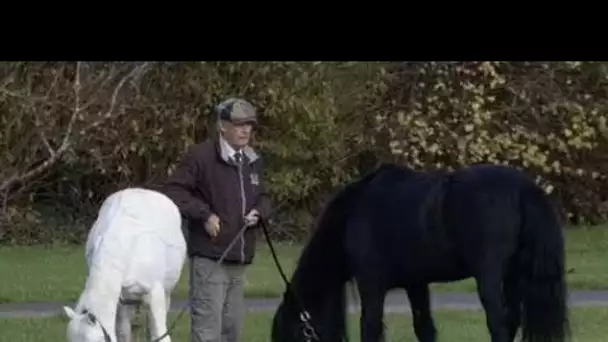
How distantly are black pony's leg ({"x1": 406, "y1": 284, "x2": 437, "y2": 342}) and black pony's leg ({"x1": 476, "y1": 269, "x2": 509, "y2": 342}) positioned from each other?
371mm

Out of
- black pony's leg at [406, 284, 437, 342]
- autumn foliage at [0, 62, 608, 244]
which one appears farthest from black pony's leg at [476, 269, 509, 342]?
autumn foliage at [0, 62, 608, 244]

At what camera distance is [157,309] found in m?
6.32

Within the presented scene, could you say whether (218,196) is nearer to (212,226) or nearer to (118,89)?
(212,226)

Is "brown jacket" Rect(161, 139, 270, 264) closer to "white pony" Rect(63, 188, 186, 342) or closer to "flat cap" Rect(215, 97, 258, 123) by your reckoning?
"flat cap" Rect(215, 97, 258, 123)

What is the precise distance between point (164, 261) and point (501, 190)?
1724 mm

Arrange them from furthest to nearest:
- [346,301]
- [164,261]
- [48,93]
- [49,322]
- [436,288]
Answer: [48,93], [436,288], [49,322], [346,301], [164,261]

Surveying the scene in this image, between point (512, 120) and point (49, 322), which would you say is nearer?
point (49, 322)

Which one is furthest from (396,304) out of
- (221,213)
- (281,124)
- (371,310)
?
(281,124)

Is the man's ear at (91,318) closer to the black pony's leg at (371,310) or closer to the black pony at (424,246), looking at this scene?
the black pony at (424,246)

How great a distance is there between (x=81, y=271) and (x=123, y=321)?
184 inches

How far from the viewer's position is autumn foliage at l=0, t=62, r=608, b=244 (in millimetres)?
13828
